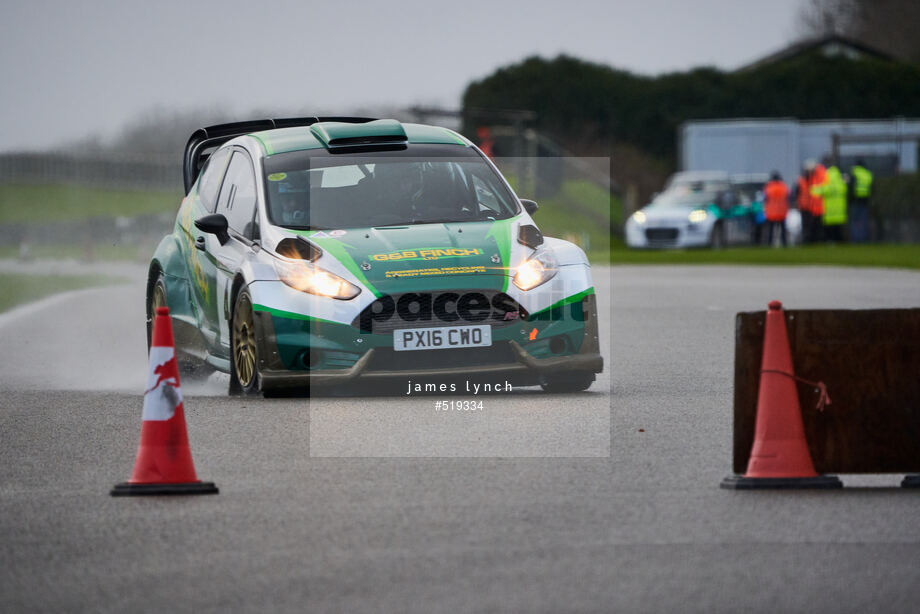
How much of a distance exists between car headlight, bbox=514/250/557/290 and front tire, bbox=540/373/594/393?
0.65 metres

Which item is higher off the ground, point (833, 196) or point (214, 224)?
point (214, 224)

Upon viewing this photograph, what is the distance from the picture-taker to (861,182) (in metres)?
39.2

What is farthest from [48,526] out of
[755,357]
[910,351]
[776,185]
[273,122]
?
[776,185]

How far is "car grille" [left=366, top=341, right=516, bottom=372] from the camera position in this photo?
988 centimetres

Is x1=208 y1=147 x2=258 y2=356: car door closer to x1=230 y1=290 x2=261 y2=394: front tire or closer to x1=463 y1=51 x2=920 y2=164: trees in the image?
x1=230 y1=290 x2=261 y2=394: front tire

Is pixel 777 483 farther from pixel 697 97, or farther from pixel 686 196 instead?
pixel 697 97

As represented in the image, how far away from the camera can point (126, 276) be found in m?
→ 29.3

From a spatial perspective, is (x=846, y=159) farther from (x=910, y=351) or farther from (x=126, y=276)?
(x=910, y=351)

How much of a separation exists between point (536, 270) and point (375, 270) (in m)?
0.93

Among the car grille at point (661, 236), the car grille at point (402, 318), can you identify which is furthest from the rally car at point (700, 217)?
the car grille at point (402, 318)

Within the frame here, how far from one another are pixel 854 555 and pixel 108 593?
96.0 inches

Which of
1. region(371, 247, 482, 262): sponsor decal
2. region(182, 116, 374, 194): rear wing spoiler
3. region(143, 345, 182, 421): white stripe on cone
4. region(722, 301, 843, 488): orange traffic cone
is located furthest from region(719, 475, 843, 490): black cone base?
region(182, 116, 374, 194): rear wing spoiler

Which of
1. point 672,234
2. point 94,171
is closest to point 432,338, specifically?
point 672,234

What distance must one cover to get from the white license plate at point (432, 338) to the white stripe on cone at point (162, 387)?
2.35m
